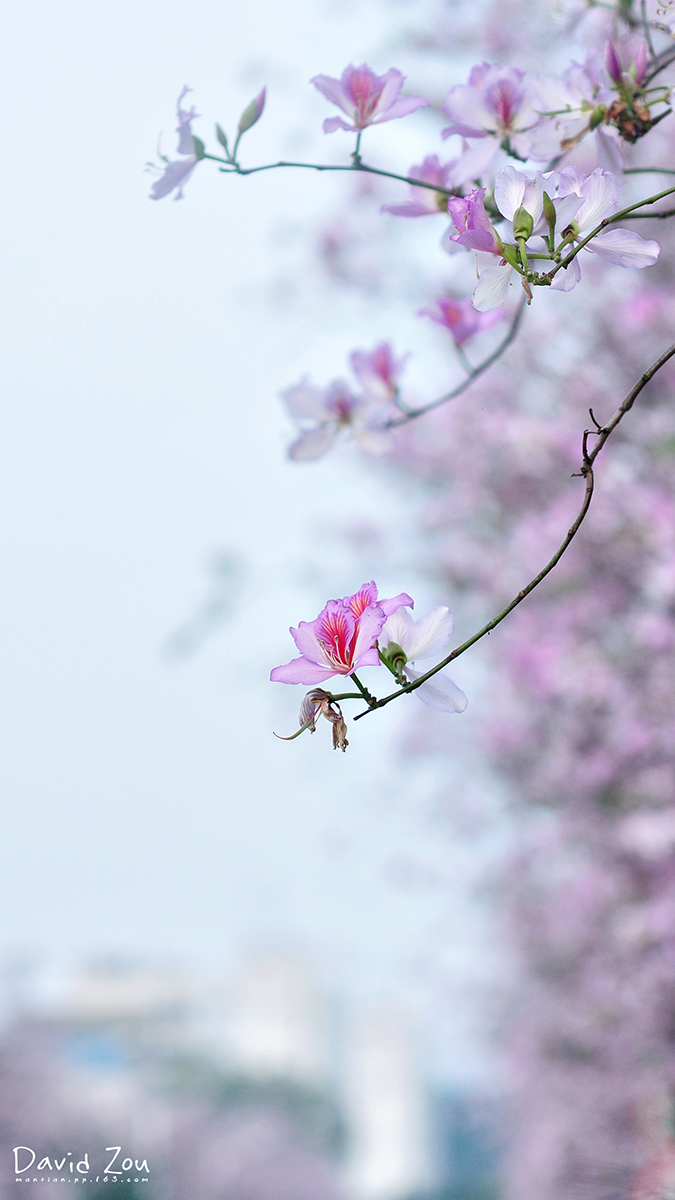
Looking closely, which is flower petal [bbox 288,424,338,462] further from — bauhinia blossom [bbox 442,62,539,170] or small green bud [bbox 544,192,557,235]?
small green bud [bbox 544,192,557,235]

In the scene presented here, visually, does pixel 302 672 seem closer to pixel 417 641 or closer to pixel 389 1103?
pixel 417 641

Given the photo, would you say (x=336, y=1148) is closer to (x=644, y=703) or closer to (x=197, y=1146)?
(x=197, y=1146)

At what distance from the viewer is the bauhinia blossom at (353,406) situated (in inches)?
31.9

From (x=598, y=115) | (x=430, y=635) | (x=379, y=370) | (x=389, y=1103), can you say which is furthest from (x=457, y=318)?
(x=389, y=1103)

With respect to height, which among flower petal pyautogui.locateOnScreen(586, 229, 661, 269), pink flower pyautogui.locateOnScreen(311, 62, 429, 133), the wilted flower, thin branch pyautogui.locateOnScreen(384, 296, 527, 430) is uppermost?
pink flower pyautogui.locateOnScreen(311, 62, 429, 133)

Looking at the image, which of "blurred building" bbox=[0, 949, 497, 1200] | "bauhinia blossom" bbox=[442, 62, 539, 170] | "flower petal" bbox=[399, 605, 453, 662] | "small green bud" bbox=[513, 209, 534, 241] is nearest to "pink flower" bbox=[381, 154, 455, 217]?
"bauhinia blossom" bbox=[442, 62, 539, 170]

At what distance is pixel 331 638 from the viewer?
0.43 metres

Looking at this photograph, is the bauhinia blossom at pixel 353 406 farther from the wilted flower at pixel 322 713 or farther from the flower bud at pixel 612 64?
the wilted flower at pixel 322 713

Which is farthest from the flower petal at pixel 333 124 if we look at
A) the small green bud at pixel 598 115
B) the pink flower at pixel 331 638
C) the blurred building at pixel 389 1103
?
the blurred building at pixel 389 1103

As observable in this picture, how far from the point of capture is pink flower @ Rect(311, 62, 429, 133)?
633mm

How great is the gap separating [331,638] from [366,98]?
413 mm

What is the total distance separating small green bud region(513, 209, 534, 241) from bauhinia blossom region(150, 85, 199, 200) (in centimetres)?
26

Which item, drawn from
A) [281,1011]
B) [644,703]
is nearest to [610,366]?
[644,703]

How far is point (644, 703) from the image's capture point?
6.32ft
